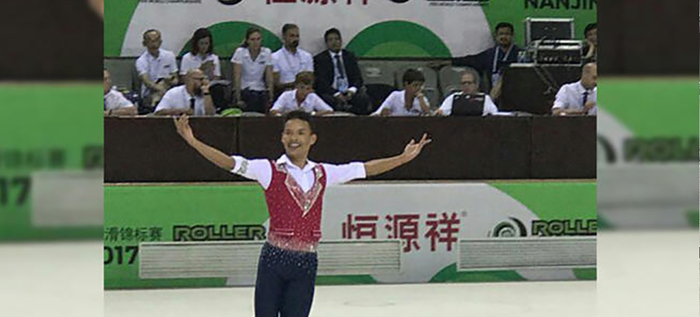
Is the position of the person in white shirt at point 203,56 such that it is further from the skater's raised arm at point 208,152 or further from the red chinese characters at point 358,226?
the skater's raised arm at point 208,152

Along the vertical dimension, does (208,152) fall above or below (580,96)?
below

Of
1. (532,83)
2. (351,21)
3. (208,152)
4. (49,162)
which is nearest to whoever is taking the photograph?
(208,152)

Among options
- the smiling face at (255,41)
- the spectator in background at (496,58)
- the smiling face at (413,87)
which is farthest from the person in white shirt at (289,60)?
the spectator in background at (496,58)

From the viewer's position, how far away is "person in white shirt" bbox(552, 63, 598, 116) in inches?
436

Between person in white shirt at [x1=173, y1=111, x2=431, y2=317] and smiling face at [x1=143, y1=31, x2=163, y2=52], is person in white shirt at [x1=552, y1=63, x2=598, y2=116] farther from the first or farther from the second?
person in white shirt at [x1=173, y1=111, x2=431, y2=317]

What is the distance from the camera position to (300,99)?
35.3ft

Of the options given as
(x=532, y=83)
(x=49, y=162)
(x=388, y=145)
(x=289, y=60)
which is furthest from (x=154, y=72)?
(x=49, y=162)

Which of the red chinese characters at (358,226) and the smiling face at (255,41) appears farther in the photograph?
the red chinese characters at (358,226)

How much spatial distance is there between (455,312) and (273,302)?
2.96 meters

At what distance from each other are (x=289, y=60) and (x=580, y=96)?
9.12 feet

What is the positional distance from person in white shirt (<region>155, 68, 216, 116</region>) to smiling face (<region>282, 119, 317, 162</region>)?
12.4ft

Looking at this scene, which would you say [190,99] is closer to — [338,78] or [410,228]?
[338,78]

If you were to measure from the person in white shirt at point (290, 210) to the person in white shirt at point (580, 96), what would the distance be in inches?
169

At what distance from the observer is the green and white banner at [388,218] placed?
1070cm
